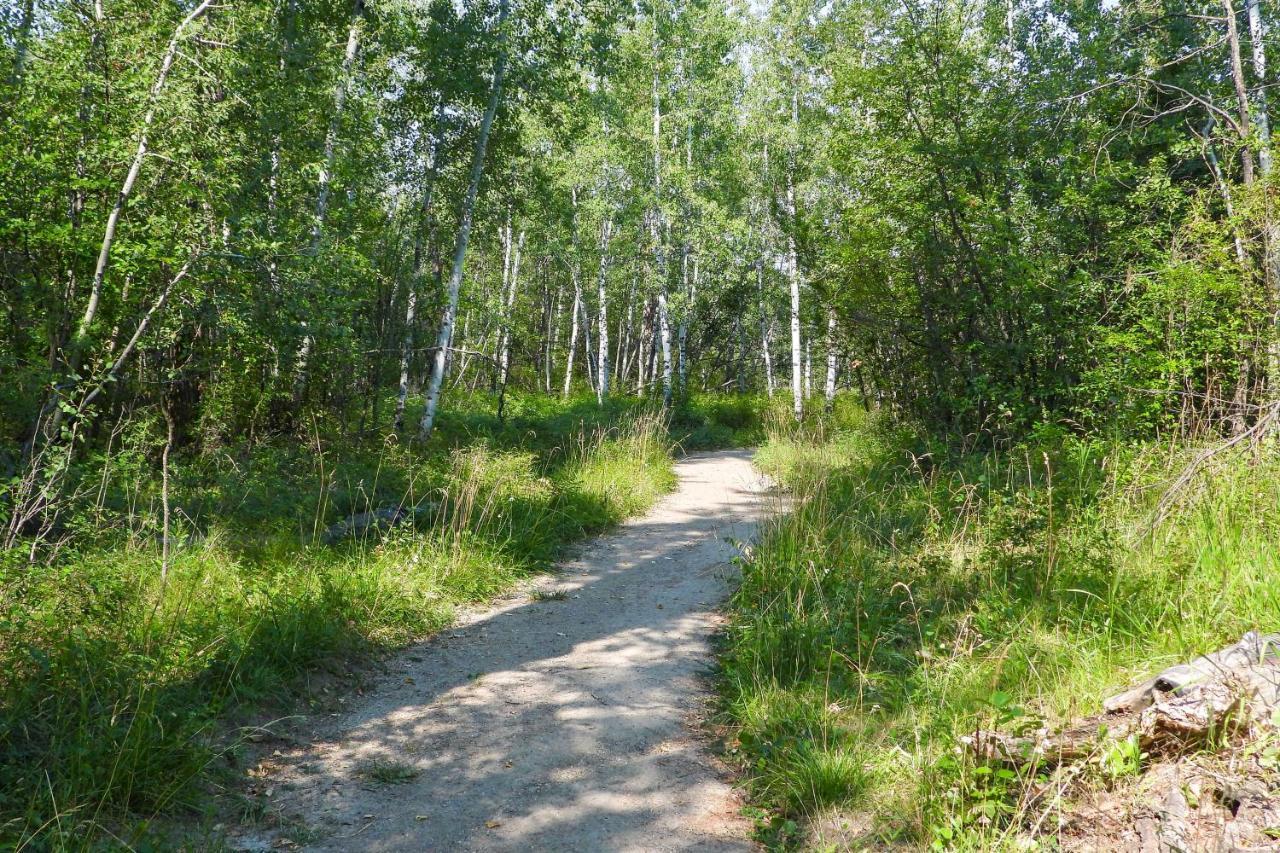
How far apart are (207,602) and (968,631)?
4483 millimetres

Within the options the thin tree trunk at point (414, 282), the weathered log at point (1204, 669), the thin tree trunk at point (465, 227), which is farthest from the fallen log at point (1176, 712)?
the thin tree trunk at point (465, 227)

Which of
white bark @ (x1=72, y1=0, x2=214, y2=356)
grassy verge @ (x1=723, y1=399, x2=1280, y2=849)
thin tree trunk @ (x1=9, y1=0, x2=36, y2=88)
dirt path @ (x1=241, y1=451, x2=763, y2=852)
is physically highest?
thin tree trunk @ (x1=9, y1=0, x2=36, y2=88)

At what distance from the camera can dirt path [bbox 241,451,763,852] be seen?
9.87 ft

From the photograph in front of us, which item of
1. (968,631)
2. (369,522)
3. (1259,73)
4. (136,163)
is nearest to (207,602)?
(369,522)

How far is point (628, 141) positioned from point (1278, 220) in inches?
674

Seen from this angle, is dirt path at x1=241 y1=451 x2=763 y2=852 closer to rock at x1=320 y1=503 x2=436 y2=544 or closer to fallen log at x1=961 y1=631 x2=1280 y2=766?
Result: fallen log at x1=961 y1=631 x2=1280 y2=766

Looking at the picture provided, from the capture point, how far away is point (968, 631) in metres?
A: 3.82

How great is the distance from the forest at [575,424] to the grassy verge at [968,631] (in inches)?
1.0

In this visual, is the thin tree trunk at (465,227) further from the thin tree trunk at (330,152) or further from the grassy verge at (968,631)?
the grassy verge at (968,631)

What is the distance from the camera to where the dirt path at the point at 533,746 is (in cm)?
301

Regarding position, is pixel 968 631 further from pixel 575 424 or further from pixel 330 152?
pixel 330 152

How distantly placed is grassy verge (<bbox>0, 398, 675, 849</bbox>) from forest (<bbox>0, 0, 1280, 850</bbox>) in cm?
3

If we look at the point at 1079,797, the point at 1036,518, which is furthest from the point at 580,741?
the point at 1036,518

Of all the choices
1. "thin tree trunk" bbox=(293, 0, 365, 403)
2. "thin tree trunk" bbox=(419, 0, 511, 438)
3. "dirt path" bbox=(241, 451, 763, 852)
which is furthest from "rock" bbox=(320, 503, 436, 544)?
"thin tree trunk" bbox=(419, 0, 511, 438)
